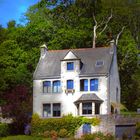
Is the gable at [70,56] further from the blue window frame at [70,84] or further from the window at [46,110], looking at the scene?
the window at [46,110]

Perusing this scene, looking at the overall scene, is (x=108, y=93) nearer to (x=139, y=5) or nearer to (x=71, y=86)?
(x=71, y=86)

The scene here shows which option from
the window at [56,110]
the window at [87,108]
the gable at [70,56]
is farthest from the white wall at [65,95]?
the window at [87,108]

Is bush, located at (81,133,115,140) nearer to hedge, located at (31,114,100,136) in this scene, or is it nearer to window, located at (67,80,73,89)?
hedge, located at (31,114,100,136)

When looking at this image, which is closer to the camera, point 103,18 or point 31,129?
point 31,129

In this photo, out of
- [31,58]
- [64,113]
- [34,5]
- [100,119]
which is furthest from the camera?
[34,5]

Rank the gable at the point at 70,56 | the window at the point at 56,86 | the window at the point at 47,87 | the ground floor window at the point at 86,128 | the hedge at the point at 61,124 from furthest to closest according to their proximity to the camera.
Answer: the window at the point at 47,87 → the window at the point at 56,86 → the gable at the point at 70,56 → the hedge at the point at 61,124 → the ground floor window at the point at 86,128

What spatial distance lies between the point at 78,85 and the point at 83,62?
10.9ft

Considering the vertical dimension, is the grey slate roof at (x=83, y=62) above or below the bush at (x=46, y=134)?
above

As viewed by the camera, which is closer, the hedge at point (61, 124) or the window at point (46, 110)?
the hedge at point (61, 124)

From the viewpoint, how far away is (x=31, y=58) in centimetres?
7531

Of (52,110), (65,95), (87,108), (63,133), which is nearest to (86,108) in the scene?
(87,108)

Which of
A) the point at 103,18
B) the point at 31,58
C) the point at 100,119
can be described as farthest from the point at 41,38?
the point at 100,119

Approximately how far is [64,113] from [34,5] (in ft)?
106

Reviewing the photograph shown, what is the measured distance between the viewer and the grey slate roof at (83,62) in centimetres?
6325
